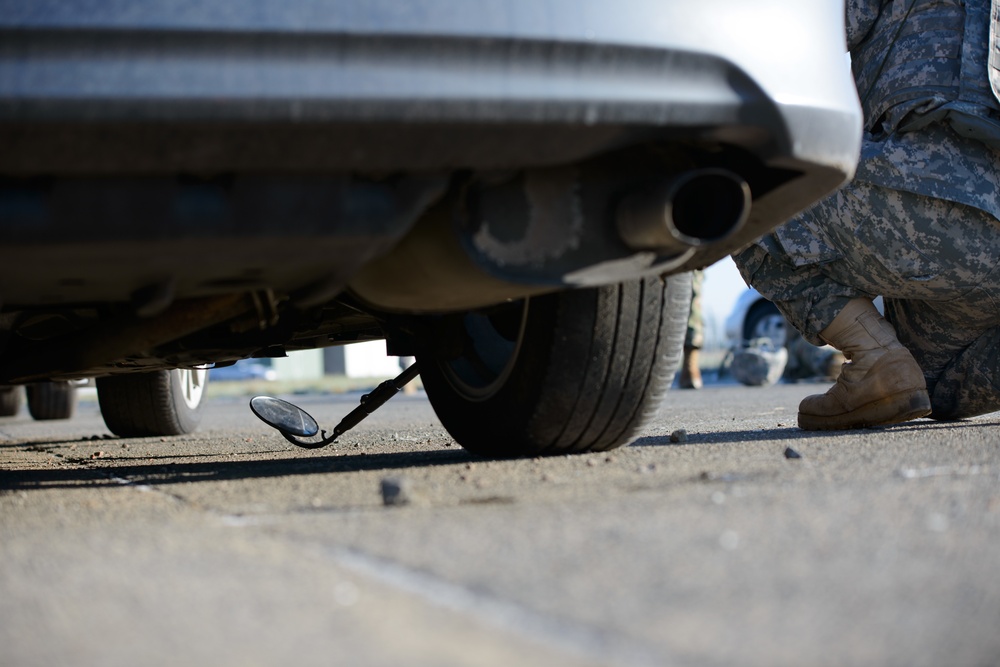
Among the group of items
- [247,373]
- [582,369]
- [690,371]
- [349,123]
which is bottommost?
[247,373]

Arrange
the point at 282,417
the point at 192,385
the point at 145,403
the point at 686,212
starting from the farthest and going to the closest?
the point at 192,385
the point at 145,403
the point at 282,417
the point at 686,212

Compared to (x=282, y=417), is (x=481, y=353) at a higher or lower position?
higher

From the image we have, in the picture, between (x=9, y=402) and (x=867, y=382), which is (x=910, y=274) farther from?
(x=9, y=402)

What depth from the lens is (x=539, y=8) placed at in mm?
1656

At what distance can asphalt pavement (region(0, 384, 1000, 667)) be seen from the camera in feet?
3.53

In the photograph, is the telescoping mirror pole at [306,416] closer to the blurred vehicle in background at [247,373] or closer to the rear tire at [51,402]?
the rear tire at [51,402]

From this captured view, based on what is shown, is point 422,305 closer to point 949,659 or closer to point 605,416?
point 605,416

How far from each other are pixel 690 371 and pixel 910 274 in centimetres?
671

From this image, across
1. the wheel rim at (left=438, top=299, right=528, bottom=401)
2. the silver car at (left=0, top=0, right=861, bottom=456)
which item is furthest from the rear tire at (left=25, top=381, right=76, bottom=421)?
the silver car at (left=0, top=0, right=861, bottom=456)

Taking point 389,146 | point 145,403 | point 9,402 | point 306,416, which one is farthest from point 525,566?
point 9,402

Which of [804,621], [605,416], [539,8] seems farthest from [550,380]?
[804,621]

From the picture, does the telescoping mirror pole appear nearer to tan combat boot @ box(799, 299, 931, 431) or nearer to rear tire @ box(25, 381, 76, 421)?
tan combat boot @ box(799, 299, 931, 431)

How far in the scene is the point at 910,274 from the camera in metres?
3.38

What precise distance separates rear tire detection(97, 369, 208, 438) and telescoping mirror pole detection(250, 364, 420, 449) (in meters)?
1.48
